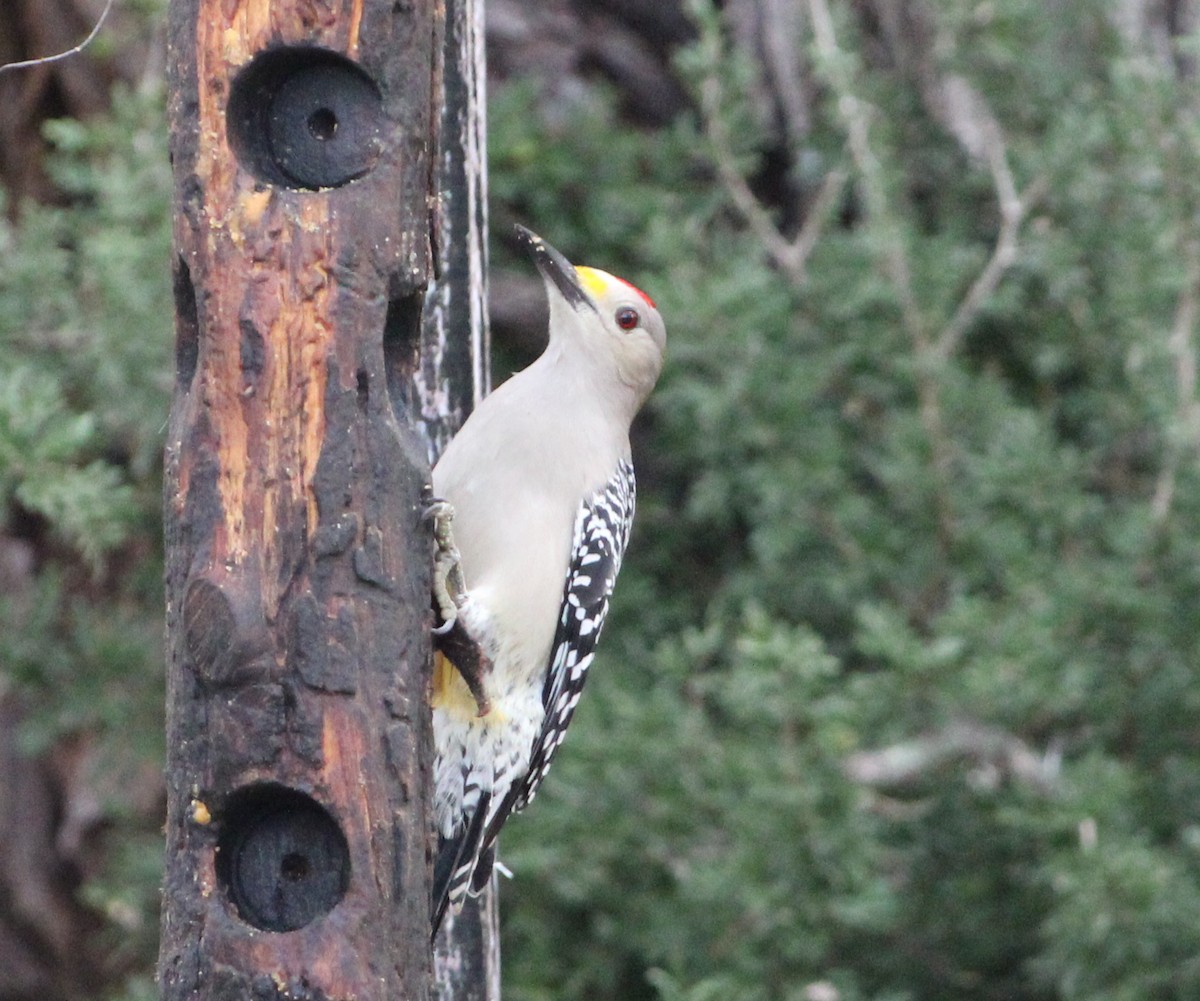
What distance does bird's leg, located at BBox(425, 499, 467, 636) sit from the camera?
11.5 ft

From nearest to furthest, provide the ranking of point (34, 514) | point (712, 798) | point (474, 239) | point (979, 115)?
point (474, 239) → point (712, 798) → point (979, 115) → point (34, 514)

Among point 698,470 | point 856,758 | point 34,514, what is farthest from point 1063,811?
point 34,514

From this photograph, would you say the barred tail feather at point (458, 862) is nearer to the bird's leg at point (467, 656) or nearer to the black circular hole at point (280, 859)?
the bird's leg at point (467, 656)

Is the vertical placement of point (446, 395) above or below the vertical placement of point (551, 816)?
above

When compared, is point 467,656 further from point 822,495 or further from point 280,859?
point 822,495

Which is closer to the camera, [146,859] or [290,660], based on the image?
[290,660]

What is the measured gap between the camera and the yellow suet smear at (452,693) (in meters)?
4.00

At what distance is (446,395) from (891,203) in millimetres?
2473

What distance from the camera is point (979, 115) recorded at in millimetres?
6492

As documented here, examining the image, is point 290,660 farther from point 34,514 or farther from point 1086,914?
point 34,514

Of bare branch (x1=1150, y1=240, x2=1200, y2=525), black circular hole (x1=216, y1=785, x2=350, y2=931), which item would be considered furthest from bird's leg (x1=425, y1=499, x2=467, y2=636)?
bare branch (x1=1150, y1=240, x2=1200, y2=525)

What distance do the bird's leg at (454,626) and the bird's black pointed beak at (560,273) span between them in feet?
2.32

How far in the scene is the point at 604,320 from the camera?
4336 mm

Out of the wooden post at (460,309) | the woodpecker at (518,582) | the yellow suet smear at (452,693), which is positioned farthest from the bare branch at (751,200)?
the yellow suet smear at (452,693)
